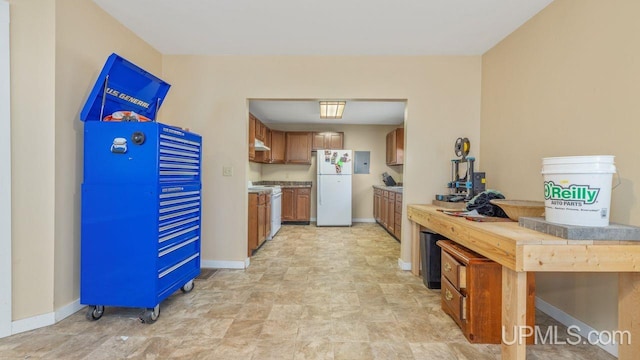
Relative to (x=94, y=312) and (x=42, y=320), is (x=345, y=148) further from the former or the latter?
(x=42, y=320)

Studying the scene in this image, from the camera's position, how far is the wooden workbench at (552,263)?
129 centimetres

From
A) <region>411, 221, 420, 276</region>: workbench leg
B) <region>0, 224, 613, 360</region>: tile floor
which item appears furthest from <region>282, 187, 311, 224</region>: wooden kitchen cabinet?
<region>411, 221, 420, 276</region>: workbench leg

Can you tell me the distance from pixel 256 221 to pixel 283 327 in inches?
77.2

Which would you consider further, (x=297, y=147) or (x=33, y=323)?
(x=297, y=147)

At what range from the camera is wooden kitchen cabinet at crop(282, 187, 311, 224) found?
6.07 m

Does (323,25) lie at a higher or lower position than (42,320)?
higher

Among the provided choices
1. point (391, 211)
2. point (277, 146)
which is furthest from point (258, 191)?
point (277, 146)

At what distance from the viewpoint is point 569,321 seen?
1.99 m

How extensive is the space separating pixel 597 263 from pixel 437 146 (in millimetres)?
1994

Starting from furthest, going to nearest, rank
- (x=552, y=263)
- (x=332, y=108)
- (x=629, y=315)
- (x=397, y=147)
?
(x=397, y=147)
(x=332, y=108)
(x=629, y=315)
(x=552, y=263)

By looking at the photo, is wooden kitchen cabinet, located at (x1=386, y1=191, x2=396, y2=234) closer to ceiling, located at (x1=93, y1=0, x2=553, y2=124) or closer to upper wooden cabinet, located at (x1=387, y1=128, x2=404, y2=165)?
upper wooden cabinet, located at (x1=387, y1=128, x2=404, y2=165)

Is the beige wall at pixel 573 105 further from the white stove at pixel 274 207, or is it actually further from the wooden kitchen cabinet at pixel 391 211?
the white stove at pixel 274 207

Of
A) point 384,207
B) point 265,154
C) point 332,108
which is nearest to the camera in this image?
point 332,108

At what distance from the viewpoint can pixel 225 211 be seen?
3.17 metres
